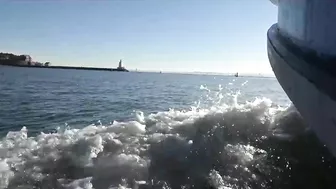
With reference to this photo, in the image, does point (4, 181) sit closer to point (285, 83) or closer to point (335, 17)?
point (285, 83)

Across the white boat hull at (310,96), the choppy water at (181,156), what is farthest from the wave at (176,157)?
the white boat hull at (310,96)

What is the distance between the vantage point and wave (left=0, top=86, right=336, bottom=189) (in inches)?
220

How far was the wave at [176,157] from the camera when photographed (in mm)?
5590

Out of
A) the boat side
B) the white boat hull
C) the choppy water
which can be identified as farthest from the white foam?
the boat side

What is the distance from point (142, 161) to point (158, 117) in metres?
3.97

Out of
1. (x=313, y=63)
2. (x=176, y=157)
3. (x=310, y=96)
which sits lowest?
(x=176, y=157)

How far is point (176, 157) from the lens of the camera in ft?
21.8

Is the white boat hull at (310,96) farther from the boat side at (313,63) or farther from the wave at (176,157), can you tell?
the wave at (176,157)

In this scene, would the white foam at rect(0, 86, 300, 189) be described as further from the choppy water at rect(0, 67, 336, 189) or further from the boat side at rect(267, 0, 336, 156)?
the boat side at rect(267, 0, 336, 156)

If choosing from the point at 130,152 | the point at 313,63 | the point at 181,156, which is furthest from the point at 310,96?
the point at 130,152

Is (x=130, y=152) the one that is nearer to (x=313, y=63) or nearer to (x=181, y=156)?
(x=181, y=156)

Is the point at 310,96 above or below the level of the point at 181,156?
above

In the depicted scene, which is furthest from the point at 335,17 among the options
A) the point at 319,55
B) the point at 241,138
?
the point at 241,138

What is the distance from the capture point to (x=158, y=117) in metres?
10.2
